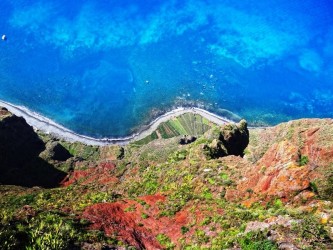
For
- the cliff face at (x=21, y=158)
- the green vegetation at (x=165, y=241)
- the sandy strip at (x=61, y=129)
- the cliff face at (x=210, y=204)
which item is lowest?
the green vegetation at (x=165, y=241)

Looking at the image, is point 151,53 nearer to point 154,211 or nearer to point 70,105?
point 70,105

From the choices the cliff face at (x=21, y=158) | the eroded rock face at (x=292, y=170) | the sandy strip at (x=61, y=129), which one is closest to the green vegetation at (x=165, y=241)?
the eroded rock face at (x=292, y=170)

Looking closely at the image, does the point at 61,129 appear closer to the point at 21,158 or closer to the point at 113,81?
the point at 113,81

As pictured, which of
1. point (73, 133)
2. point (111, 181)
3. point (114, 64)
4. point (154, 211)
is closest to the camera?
point (154, 211)

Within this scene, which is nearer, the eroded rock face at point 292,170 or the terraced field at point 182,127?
the eroded rock face at point 292,170

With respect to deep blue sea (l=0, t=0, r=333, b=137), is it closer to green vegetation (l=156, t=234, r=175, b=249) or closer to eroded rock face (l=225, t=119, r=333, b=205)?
eroded rock face (l=225, t=119, r=333, b=205)

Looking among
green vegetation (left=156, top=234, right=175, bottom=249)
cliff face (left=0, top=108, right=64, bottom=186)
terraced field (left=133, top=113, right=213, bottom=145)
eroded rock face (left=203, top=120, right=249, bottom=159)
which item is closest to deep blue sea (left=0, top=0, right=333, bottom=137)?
terraced field (left=133, top=113, right=213, bottom=145)

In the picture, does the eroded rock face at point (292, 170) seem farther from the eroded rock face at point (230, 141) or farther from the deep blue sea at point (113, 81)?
the deep blue sea at point (113, 81)

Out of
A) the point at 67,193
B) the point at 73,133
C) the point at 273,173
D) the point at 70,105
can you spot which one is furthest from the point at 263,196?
the point at 70,105
